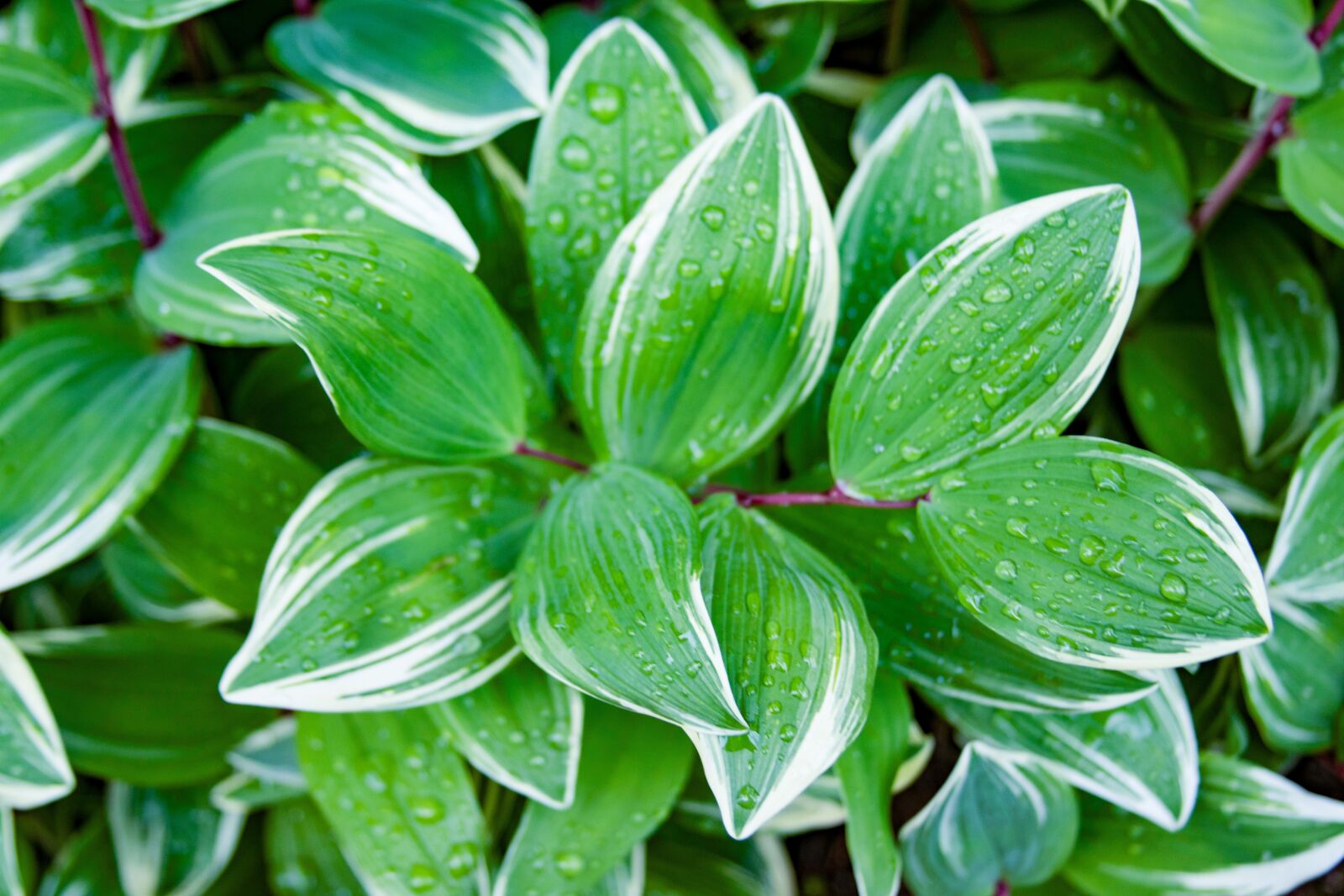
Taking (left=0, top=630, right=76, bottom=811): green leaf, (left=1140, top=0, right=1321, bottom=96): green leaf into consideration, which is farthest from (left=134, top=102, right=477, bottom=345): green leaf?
(left=1140, top=0, right=1321, bottom=96): green leaf

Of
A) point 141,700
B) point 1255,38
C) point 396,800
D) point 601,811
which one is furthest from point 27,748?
point 1255,38

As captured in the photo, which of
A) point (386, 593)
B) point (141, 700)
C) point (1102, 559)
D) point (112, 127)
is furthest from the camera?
point (141, 700)

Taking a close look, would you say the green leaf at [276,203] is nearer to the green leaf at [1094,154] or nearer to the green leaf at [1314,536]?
the green leaf at [1094,154]

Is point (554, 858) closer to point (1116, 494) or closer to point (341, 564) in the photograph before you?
point (341, 564)

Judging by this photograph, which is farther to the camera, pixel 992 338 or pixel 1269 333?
pixel 1269 333

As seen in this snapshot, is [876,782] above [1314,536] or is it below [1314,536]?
below

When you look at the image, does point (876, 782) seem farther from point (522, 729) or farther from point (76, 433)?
point (76, 433)

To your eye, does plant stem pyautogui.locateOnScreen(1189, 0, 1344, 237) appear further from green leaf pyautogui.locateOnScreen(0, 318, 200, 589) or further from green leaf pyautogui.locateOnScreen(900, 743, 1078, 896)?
green leaf pyautogui.locateOnScreen(0, 318, 200, 589)
